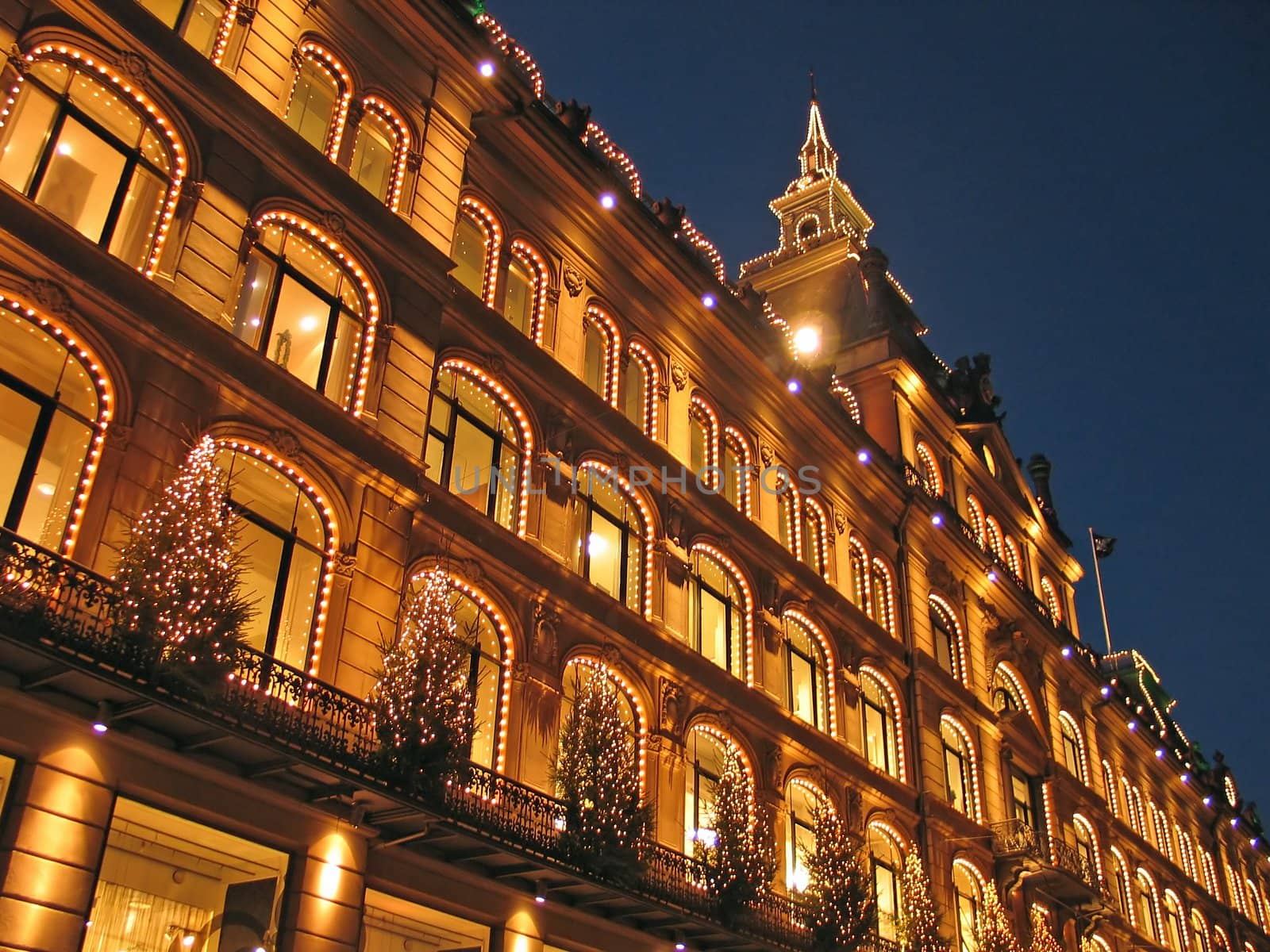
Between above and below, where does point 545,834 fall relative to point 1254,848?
below

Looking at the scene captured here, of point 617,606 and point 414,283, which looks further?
point 617,606

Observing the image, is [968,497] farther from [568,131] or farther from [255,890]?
[255,890]

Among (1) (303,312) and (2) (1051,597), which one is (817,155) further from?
(1) (303,312)

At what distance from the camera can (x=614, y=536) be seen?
82.5 ft

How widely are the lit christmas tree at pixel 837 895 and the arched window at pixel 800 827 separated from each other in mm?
420

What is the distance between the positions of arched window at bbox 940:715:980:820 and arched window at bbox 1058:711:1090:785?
8.97 m

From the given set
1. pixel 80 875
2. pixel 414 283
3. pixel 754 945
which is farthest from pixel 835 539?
pixel 80 875

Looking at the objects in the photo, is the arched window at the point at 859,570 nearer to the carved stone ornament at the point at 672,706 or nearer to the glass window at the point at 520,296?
the carved stone ornament at the point at 672,706

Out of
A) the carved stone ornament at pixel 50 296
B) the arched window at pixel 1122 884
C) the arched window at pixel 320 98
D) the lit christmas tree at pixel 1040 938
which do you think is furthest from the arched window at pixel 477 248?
the arched window at pixel 1122 884

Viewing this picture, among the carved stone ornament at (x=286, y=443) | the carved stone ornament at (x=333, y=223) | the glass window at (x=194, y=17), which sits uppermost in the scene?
the glass window at (x=194, y=17)

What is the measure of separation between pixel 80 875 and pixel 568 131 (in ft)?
58.2

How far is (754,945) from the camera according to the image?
2216 cm

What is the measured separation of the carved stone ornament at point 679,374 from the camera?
2877 centimetres

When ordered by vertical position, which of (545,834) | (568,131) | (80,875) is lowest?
(80,875)
